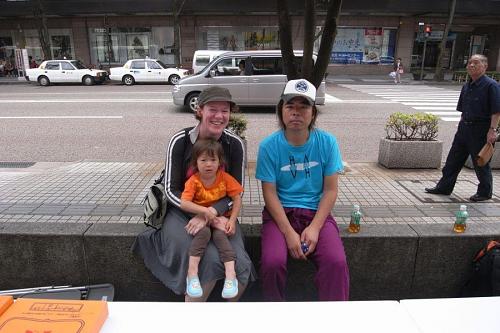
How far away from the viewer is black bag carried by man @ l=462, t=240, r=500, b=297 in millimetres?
2775

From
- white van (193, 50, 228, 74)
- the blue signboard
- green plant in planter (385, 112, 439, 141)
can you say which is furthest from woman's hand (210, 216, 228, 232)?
the blue signboard

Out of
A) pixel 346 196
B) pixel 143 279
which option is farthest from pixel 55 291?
pixel 346 196

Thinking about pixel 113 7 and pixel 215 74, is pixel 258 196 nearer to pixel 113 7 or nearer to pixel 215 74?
pixel 215 74

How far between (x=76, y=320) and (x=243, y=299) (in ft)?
5.72

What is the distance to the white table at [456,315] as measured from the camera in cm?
160

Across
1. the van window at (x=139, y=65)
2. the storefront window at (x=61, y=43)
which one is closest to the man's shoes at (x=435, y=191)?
the van window at (x=139, y=65)

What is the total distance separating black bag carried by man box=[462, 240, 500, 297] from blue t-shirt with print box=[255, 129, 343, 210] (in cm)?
126

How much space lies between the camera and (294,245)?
2.67m

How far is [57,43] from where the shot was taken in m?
30.1

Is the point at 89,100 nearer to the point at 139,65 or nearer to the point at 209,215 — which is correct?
the point at 139,65

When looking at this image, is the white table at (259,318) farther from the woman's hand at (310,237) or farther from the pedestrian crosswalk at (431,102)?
the pedestrian crosswalk at (431,102)

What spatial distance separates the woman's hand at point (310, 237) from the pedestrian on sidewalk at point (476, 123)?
275cm

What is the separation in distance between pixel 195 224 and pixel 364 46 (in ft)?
98.7

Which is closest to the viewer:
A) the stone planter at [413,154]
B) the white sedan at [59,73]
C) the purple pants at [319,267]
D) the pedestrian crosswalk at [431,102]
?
the purple pants at [319,267]
